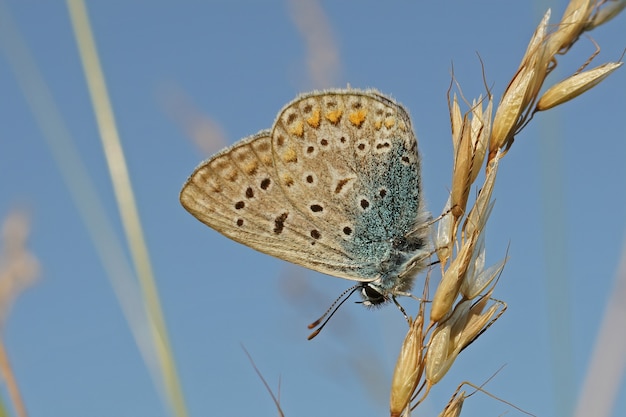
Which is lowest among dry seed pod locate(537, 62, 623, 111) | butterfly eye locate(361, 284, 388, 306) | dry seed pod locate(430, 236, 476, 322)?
butterfly eye locate(361, 284, 388, 306)

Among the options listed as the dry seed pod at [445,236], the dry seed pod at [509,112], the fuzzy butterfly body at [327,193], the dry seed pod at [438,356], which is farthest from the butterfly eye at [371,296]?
the dry seed pod at [509,112]

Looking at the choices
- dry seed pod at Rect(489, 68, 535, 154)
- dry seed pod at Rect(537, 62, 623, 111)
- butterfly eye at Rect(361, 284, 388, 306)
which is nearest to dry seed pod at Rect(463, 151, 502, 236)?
dry seed pod at Rect(489, 68, 535, 154)

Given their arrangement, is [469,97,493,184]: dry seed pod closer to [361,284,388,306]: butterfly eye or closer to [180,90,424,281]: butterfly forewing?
[180,90,424,281]: butterfly forewing

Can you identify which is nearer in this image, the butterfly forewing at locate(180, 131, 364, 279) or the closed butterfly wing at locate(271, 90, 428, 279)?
the closed butterfly wing at locate(271, 90, 428, 279)

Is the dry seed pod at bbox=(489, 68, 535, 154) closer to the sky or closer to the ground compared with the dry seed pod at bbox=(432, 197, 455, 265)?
closer to the sky

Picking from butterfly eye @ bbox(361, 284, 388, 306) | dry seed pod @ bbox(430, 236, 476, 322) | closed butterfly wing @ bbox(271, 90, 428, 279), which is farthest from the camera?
butterfly eye @ bbox(361, 284, 388, 306)

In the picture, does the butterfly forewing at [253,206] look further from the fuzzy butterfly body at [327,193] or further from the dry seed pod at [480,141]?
the dry seed pod at [480,141]
